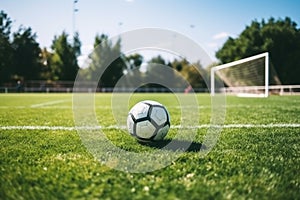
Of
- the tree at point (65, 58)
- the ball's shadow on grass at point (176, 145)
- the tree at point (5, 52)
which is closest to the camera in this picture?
the ball's shadow on grass at point (176, 145)

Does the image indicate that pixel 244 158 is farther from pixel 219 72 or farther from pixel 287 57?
pixel 287 57

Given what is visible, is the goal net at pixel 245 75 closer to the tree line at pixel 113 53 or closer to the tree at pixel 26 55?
the tree line at pixel 113 53

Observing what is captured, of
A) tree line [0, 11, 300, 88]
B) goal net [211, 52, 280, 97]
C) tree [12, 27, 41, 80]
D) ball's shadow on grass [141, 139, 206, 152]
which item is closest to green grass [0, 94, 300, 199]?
ball's shadow on grass [141, 139, 206, 152]

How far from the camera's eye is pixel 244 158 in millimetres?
3340

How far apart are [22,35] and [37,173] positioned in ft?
165

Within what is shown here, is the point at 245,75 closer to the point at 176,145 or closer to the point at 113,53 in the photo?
the point at 113,53

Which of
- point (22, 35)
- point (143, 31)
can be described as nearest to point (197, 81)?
point (22, 35)

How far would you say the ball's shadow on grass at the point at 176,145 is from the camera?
3.76 meters

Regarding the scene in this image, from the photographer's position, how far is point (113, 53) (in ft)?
140

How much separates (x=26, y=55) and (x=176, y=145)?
4804 centimetres

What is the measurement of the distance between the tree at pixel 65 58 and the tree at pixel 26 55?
3.49 meters

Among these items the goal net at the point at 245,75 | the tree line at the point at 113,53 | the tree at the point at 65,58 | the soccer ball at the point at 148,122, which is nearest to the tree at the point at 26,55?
the tree line at the point at 113,53

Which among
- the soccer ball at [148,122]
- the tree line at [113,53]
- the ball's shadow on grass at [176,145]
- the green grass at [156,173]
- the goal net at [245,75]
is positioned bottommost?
the green grass at [156,173]

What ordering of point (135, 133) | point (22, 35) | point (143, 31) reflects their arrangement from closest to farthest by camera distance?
point (135, 133) < point (143, 31) < point (22, 35)
